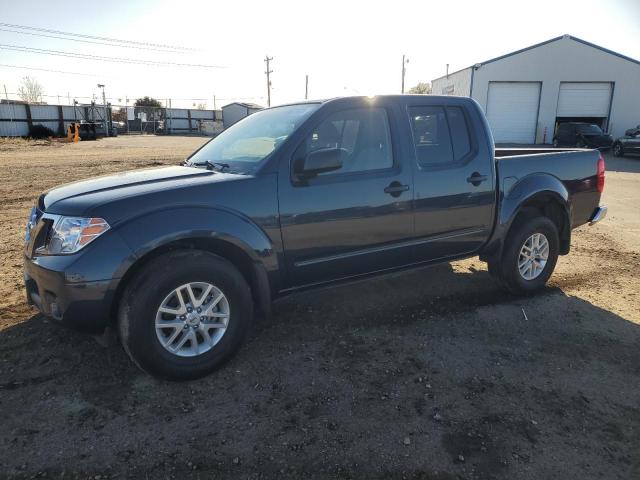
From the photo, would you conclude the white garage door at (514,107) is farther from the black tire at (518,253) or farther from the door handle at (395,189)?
the door handle at (395,189)

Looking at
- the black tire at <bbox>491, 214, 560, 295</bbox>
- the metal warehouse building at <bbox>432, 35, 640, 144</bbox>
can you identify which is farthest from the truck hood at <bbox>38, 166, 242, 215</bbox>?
the metal warehouse building at <bbox>432, 35, 640, 144</bbox>

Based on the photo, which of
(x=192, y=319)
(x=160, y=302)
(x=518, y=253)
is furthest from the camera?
(x=518, y=253)

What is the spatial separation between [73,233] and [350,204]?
A: 1.92 m

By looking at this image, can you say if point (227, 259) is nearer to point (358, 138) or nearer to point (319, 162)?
point (319, 162)

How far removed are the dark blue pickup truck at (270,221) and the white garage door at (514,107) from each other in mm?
29320

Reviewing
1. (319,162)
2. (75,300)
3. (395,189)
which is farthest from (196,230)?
(395,189)

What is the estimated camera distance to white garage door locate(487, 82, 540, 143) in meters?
31.2

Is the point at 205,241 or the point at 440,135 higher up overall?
the point at 440,135

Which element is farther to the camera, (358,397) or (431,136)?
(431,136)

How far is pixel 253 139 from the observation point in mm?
3951

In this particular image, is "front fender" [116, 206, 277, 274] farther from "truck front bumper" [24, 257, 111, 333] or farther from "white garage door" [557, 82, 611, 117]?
"white garage door" [557, 82, 611, 117]

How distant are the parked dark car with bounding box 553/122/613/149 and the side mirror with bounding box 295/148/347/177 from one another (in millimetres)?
25503

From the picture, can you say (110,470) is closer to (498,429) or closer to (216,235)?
(216,235)

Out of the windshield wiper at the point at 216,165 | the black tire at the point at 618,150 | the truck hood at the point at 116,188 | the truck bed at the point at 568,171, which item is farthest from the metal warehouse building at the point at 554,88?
the truck hood at the point at 116,188
